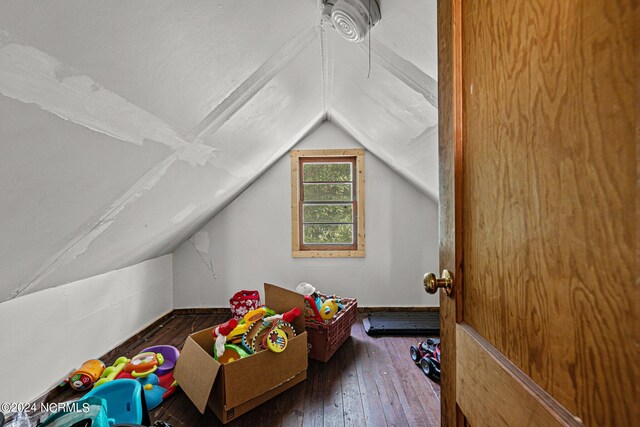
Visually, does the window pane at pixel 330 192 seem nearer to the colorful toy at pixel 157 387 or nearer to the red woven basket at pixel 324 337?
the red woven basket at pixel 324 337

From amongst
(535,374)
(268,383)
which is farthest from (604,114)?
(268,383)

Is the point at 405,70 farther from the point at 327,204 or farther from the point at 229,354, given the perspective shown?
the point at 327,204

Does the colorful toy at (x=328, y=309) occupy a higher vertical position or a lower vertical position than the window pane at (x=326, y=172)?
lower

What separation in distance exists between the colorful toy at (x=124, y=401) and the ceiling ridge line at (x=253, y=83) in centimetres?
125

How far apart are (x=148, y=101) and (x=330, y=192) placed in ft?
8.37

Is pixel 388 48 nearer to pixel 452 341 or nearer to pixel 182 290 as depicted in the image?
pixel 452 341

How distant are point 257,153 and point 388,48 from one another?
1370 mm

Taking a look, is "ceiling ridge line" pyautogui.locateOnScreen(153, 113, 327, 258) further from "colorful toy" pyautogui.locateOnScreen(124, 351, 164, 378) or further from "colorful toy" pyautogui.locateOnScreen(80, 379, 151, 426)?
"colorful toy" pyautogui.locateOnScreen(80, 379, 151, 426)

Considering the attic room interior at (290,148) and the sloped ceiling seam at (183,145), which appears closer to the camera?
the attic room interior at (290,148)

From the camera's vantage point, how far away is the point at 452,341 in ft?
2.69

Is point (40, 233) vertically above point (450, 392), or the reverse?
point (40, 233)

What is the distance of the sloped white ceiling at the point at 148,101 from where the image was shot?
74 centimetres

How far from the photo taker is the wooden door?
1.22 feet

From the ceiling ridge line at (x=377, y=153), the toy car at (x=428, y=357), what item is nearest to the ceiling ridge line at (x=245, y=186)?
the ceiling ridge line at (x=377, y=153)
